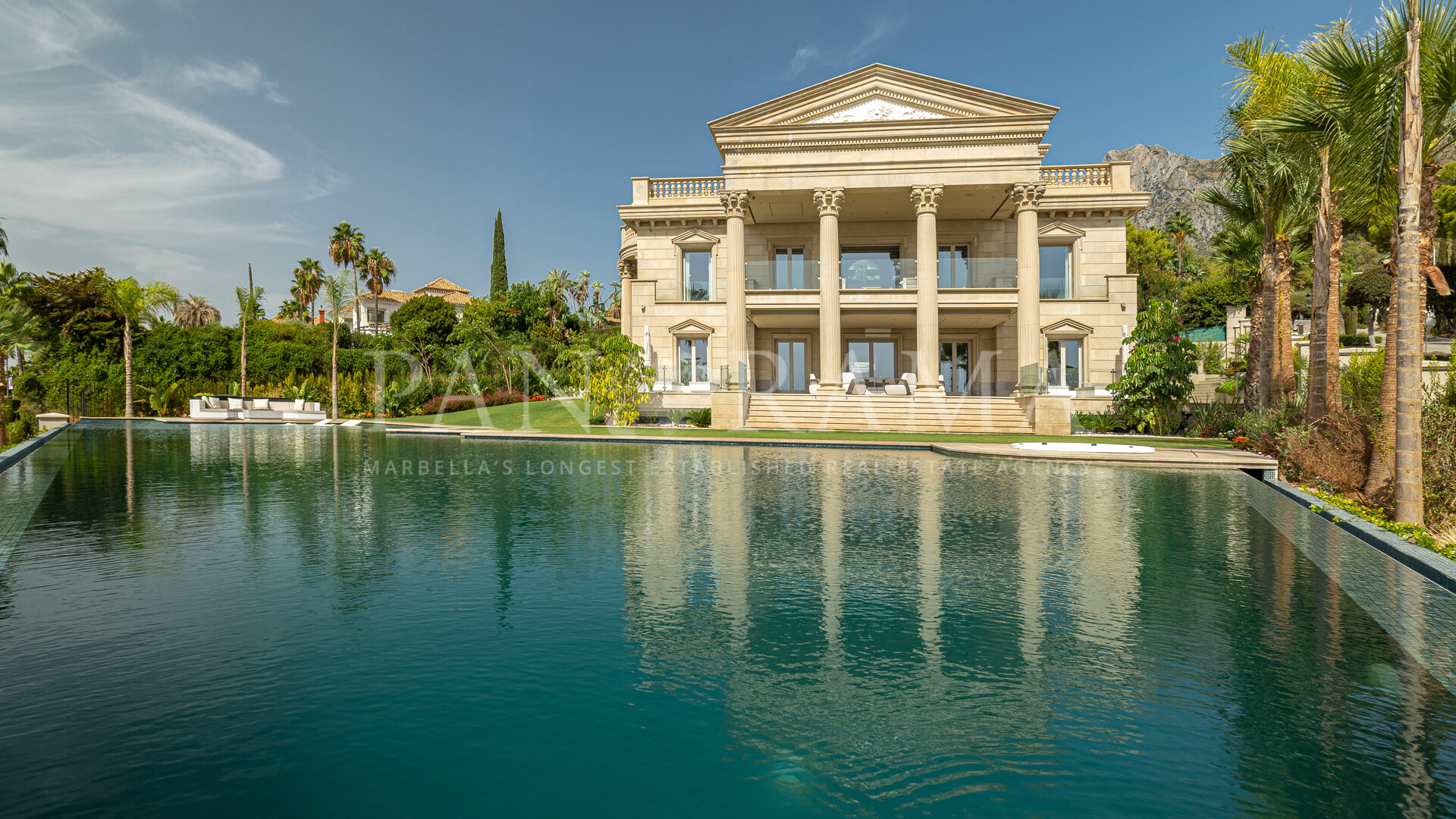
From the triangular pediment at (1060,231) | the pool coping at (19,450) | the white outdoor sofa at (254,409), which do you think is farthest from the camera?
the white outdoor sofa at (254,409)

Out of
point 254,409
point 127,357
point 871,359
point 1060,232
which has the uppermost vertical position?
point 1060,232

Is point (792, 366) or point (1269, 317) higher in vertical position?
point (1269, 317)

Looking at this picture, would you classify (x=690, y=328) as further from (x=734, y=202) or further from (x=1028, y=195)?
(x=1028, y=195)

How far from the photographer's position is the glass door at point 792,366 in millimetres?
33531

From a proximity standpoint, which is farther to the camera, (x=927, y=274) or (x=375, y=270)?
(x=375, y=270)

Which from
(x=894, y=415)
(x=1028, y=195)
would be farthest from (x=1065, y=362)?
(x=894, y=415)

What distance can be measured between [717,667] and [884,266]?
2638 centimetres

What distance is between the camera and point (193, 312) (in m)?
70.7

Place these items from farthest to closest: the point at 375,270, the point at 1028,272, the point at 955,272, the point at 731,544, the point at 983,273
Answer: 1. the point at 375,270
2. the point at 955,272
3. the point at 983,273
4. the point at 1028,272
5. the point at 731,544

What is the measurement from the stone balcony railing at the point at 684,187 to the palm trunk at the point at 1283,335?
20.6 metres

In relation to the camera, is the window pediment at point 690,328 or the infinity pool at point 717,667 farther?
the window pediment at point 690,328

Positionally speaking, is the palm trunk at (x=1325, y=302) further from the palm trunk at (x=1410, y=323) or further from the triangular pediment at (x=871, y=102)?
the triangular pediment at (x=871, y=102)

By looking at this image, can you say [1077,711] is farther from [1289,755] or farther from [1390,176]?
[1390,176]

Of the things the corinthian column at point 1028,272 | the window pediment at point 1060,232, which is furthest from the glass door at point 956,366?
the corinthian column at point 1028,272
